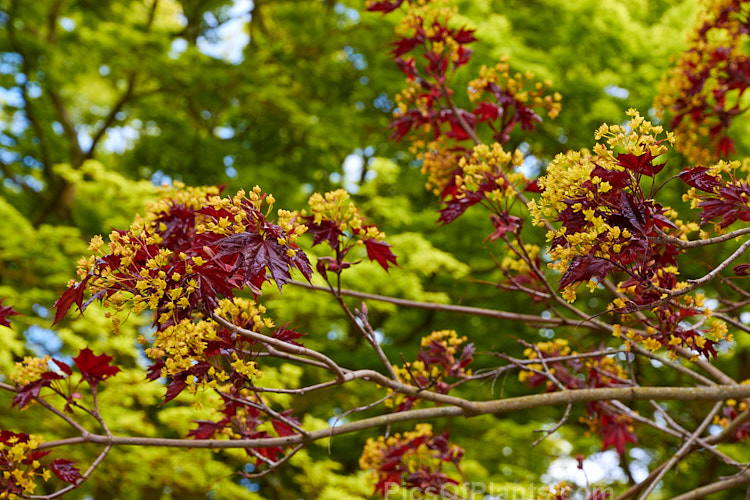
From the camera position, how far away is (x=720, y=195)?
1.54 metres

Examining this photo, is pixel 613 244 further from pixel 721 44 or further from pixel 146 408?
pixel 146 408

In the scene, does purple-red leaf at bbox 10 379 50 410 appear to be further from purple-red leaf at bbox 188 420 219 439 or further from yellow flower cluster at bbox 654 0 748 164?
yellow flower cluster at bbox 654 0 748 164

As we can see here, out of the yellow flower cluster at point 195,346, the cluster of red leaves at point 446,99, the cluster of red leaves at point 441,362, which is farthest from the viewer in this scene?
the cluster of red leaves at point 446,99

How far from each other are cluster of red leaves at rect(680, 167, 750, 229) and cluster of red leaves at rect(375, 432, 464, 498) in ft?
5.46

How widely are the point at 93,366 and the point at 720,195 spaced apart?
6.65 ft

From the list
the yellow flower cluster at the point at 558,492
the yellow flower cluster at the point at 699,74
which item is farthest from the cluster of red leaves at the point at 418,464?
the yellow flower cluster at the point at 699,74

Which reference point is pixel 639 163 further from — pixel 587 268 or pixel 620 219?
pixel 587 268

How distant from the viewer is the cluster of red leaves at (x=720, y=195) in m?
1.47

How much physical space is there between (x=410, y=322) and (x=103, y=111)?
18.2 ft

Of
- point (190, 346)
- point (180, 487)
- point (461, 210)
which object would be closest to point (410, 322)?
point (180, 487)

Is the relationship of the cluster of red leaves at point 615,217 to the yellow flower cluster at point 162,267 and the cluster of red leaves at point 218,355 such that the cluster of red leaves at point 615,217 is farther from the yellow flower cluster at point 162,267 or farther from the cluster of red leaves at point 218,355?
the cluster of red leaves at point 218,355

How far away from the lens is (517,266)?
2578 mm

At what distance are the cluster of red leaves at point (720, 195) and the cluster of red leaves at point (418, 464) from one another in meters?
1.67

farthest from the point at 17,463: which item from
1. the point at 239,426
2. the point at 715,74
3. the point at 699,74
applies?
the point at 715,74
